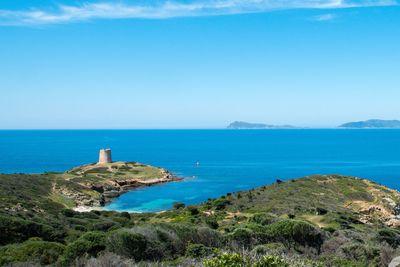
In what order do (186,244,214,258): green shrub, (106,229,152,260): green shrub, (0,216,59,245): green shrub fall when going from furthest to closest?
(0,216,59,245): green shrub → (106,229,152,260): green shrub → (186,244,214,258): green shrub

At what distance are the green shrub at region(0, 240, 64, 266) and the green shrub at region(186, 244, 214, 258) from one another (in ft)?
16.6

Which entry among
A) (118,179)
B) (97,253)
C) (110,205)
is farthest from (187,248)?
(118,179)

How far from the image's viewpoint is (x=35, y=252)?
16.4 m

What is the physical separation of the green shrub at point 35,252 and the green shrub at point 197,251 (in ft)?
16.6

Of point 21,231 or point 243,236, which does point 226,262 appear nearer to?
point 243,236

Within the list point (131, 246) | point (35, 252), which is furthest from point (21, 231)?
point (131, 246)

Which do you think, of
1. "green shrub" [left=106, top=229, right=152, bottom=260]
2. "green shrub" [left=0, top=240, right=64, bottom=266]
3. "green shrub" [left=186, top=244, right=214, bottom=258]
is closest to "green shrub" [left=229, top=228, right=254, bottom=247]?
"green shrub" [left=186, top=244, right=214, bottom=258]

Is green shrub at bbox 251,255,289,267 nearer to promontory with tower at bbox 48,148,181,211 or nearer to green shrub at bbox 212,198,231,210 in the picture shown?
green shrub at bbox 212,198,231,210

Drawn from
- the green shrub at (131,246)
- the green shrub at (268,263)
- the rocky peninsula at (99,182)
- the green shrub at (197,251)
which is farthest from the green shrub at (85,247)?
the rocky peninsula at (99,182)

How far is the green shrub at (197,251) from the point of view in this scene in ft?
53.8

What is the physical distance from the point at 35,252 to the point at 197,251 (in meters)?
6.16

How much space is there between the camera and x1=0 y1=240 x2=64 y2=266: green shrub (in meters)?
15.7

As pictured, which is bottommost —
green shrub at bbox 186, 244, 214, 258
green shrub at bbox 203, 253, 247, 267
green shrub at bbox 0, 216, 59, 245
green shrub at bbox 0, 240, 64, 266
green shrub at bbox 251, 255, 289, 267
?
green shrub at bbox 0, 216, 59, 245

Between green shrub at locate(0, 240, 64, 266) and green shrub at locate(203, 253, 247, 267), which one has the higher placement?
green shrub at locate(203, 253, 247, 267)
